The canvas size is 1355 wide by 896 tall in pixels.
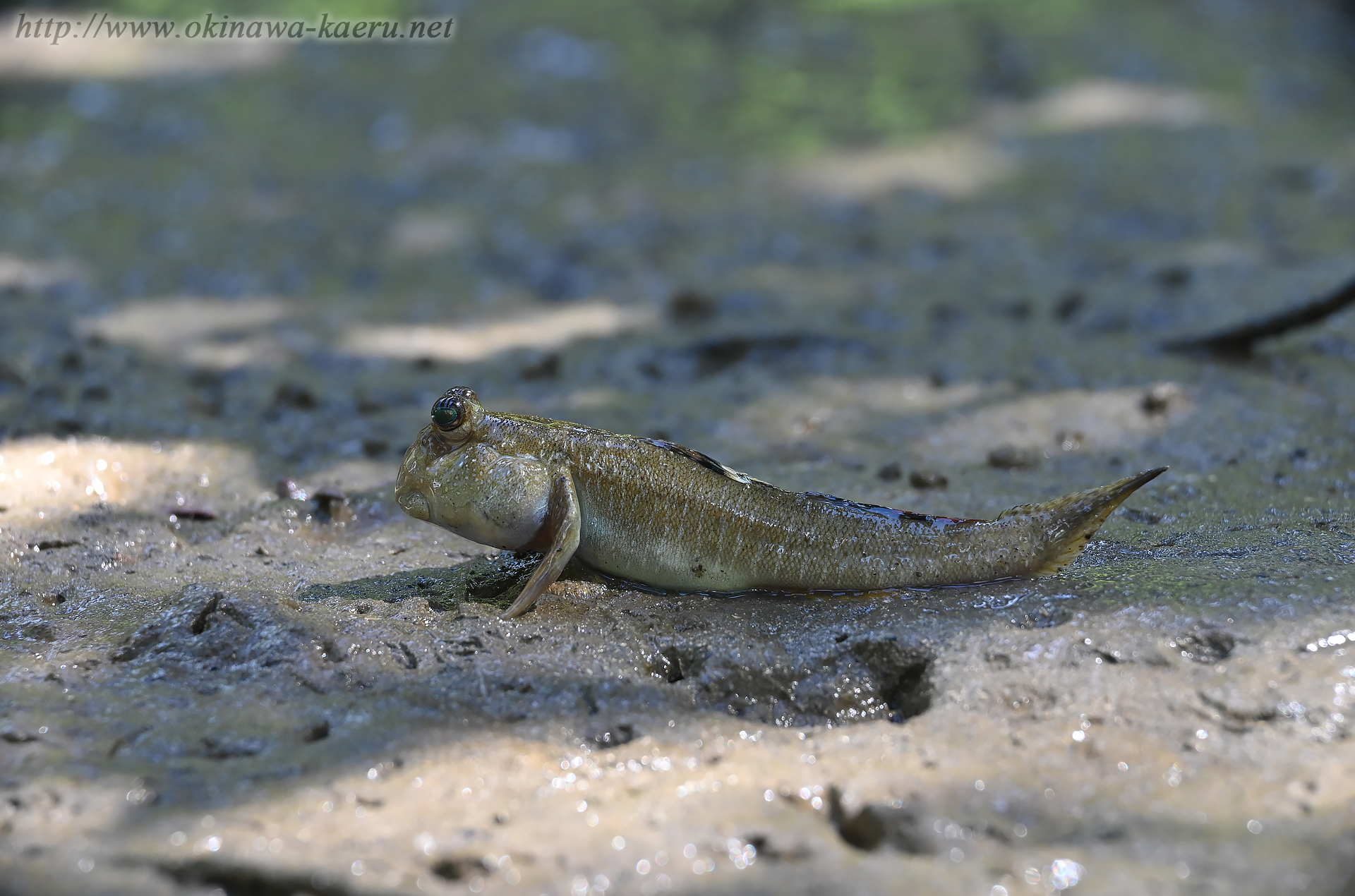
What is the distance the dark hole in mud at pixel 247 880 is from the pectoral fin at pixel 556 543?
2.88 feet

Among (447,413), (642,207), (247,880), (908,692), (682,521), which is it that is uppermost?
(447,413)

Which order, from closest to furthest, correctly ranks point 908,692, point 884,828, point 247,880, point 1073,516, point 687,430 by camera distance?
point 247,880 → point 884,828 → point 908,692 → point 1073,516 → point 687,430

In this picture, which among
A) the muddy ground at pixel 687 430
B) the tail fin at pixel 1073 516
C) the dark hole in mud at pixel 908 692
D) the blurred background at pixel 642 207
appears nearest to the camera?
the muddy ground at pixel 687 430

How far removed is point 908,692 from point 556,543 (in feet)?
2.82

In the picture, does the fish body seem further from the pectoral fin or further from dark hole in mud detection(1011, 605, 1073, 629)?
dark hole in mud detection(1011, 605, 1073, 629)

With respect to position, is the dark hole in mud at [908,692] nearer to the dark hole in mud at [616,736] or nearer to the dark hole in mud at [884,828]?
the dark hole in mud at [884,828]

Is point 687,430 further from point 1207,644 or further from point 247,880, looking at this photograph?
point 247,880

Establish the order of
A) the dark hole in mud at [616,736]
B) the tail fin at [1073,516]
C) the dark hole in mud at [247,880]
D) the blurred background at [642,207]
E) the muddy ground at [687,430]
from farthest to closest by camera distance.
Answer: the blurred background at [642,207] < the tail fin at [1073,516] < the dark hole in mud at [616,736] < the muddy ground at [687,430] < the dark hole in mud at [247,880]

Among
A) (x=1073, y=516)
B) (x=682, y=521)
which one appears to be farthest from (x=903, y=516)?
(x=682, y=521)

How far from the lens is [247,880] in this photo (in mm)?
1788

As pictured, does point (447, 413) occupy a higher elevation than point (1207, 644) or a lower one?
higher

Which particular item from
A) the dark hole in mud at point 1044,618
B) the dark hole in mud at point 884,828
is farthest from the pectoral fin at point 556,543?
the dark hole in mud at point 1044,618

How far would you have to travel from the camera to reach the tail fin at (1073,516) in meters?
2.55

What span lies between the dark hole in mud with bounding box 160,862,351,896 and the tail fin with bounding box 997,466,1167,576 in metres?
1.69
